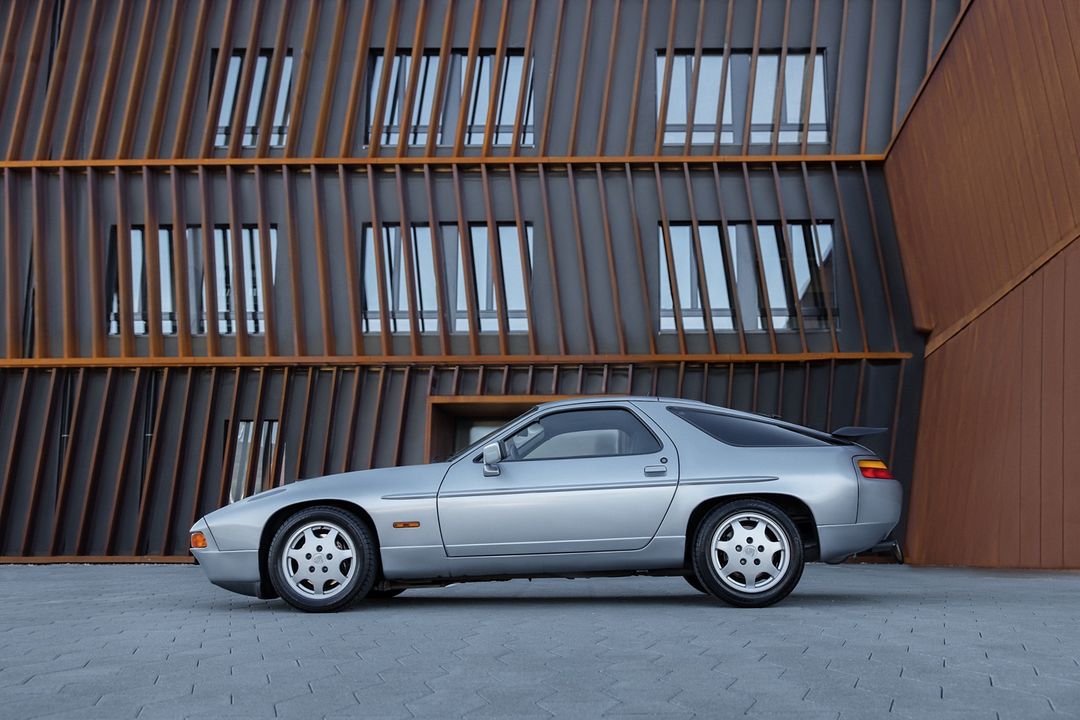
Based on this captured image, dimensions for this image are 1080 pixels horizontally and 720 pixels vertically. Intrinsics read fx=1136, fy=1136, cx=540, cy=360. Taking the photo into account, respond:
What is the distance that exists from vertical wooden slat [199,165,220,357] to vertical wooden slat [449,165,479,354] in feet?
12.1

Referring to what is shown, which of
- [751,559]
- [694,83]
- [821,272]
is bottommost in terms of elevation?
[751,559]

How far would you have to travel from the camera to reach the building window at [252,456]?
54.1ft

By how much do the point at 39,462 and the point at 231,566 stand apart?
10524mm

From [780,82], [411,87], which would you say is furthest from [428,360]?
[780,82]

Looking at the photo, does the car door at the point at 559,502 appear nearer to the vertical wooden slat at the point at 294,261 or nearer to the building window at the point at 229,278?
the vertical wooden slat at the point at 294,261

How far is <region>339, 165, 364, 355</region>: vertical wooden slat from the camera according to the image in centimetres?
1653

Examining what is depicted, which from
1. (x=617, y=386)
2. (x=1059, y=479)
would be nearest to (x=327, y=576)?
(x=1059, y=479)

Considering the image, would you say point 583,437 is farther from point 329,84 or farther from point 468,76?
point 329,84

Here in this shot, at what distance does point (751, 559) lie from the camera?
23.1 feet

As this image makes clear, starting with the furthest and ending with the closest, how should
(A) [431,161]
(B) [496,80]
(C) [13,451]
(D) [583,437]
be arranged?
(B) [496,80], (A) [431,161], (C) [13,451], (D) [583,437]

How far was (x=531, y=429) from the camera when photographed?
752 cm

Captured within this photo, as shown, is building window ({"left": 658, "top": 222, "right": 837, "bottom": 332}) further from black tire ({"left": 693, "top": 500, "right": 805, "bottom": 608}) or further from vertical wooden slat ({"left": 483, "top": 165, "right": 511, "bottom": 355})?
black tire ({"left": 693, "top": 500, "right": 805, "bottom": 608})

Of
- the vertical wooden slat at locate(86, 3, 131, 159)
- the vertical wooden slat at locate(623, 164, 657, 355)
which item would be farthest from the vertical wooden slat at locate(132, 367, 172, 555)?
the vertical wooden slat at locate(623, 164, 657, 355)

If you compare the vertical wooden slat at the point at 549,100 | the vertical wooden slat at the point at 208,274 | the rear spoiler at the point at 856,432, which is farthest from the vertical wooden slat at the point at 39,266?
the rear spoiler at the point at 856,432
